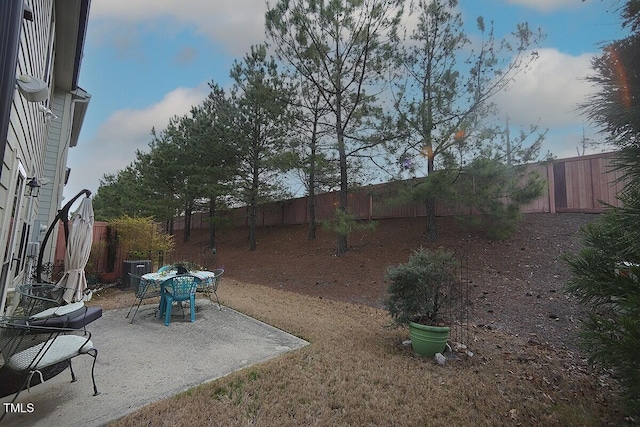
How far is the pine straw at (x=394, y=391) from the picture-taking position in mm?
2547

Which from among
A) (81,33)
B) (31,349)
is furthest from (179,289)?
(81,33)

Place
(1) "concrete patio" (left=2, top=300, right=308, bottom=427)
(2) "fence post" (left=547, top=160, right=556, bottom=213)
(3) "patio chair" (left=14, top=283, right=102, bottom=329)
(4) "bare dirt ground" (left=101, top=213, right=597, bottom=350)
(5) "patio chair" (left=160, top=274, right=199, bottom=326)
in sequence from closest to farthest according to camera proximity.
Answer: (1) "concrete patio" (left=2, top=300, right=308, bottom=427) → (3) "patio chair" (left=14, top=283, right=102, bottom=329) → (5) "patio chair" (left=160, top=274, right=199, bottom=326) → (4) "bare dirt ground" (left=101, top=213, right=597, bottom=350) → (2) "fence post" (left=547, top=160, right=556, bottom=213)

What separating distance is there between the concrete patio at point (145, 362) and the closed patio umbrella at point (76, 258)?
621 mm

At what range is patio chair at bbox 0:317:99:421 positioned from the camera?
244cm

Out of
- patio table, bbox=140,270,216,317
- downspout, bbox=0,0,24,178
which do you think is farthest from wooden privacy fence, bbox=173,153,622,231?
downspout, bbox=0,0,24,178

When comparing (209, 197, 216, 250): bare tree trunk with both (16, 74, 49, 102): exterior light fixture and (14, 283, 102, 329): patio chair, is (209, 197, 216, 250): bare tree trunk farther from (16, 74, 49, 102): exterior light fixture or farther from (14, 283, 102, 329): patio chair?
(16, 74, 49, 102): exterior light fixture

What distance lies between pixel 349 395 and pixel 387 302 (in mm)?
1686

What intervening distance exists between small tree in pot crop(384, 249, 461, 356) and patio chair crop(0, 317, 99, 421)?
11.4 ft

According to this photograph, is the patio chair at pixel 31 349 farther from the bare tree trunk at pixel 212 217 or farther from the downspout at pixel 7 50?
the bare tree trunk at pixel 212 217

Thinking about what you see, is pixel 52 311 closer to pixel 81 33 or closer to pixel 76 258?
pixel 76 258

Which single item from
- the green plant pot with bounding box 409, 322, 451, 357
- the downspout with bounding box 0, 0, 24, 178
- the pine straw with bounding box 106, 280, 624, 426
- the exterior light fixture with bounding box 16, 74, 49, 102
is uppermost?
the exterior light fixture with bounding box 16, 74, 49, 102

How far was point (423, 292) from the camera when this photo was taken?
4164 millimetres

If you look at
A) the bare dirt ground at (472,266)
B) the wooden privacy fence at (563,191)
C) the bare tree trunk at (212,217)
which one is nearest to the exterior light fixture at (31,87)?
the bare dirt ground at (472,266)

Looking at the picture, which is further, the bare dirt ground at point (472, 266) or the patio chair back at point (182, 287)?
the bare dirt ground at point (472, 266)
